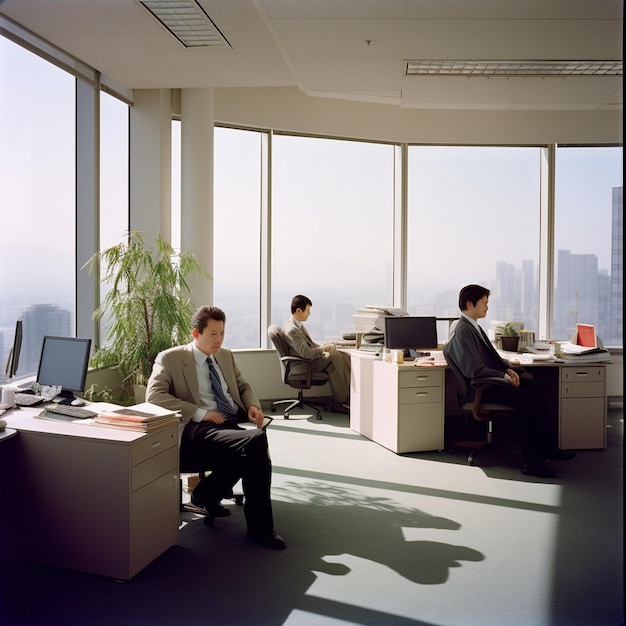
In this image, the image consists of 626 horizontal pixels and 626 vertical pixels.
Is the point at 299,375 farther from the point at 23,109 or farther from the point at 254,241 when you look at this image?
the point at 23,109

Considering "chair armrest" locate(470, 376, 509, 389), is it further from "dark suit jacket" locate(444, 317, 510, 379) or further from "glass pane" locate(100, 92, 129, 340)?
"glass pane" locate(100, 92, 129, 340)

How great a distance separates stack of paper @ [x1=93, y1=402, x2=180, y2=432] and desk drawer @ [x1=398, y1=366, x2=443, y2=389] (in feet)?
7.78

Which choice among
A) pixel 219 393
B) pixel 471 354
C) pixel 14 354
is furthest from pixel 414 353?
pixel 14 354

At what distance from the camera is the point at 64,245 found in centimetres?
519

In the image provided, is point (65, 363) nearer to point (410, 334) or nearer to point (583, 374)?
point (410, 334)

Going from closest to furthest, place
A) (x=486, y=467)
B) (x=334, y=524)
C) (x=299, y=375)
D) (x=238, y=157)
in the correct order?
(x=334, y=524)
(x=486, y=467)
(x=299, y=375)
(x=238, y=157)

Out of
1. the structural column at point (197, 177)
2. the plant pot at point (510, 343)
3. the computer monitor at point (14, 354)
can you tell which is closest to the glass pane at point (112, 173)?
the structural column at point (197, 177)

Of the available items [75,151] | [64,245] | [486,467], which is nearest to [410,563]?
[486,467]

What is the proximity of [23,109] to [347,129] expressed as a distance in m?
3.90

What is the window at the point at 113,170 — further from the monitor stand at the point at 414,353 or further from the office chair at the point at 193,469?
the monitor stand at the point at 414,353

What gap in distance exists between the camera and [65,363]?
3.72 metres

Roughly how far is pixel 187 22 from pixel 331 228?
11.4 feet

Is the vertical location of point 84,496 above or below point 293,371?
below

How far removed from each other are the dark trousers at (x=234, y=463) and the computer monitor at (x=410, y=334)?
234 centimetres
